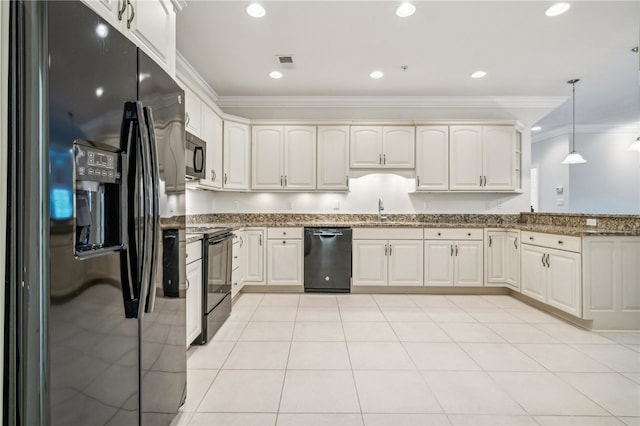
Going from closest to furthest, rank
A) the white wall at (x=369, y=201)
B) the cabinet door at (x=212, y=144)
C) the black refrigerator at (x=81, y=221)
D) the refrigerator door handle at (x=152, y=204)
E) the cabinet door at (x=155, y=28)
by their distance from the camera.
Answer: the black refrigerator at (x=81, y=221) → the refrigerator door handle at (x=152, y=204) → the cabinet door at (x=155, y=28) → the cabinet door at (x=212, y=144) → the white wall at (x=369, y=201)

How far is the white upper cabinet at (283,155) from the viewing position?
4523mm

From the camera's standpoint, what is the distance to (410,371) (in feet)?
7.23

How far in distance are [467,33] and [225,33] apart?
223 centimetres

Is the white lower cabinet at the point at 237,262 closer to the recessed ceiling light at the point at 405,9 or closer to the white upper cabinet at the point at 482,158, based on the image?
the recessed ceiling light at the point at 405,9

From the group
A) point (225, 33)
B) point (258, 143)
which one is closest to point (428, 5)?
point (225, 33)

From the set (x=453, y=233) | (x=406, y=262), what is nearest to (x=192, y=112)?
(x=406, y=262)

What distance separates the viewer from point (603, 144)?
6.75 metres

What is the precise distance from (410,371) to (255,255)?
2.57m

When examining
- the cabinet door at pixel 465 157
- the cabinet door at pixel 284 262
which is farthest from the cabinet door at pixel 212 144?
the cabinet door at pixel 465 157

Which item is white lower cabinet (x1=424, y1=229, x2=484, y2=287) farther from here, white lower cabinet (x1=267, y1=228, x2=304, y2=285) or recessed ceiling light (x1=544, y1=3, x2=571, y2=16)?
recessed ceiling light (x1=544, y1=3, x2=571, y2=16)

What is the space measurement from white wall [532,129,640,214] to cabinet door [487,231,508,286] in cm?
367

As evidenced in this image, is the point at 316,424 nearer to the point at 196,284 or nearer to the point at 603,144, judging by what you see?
the point at 196,284

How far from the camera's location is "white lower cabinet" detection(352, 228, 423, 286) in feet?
13.9

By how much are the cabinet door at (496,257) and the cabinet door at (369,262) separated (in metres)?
1.35
